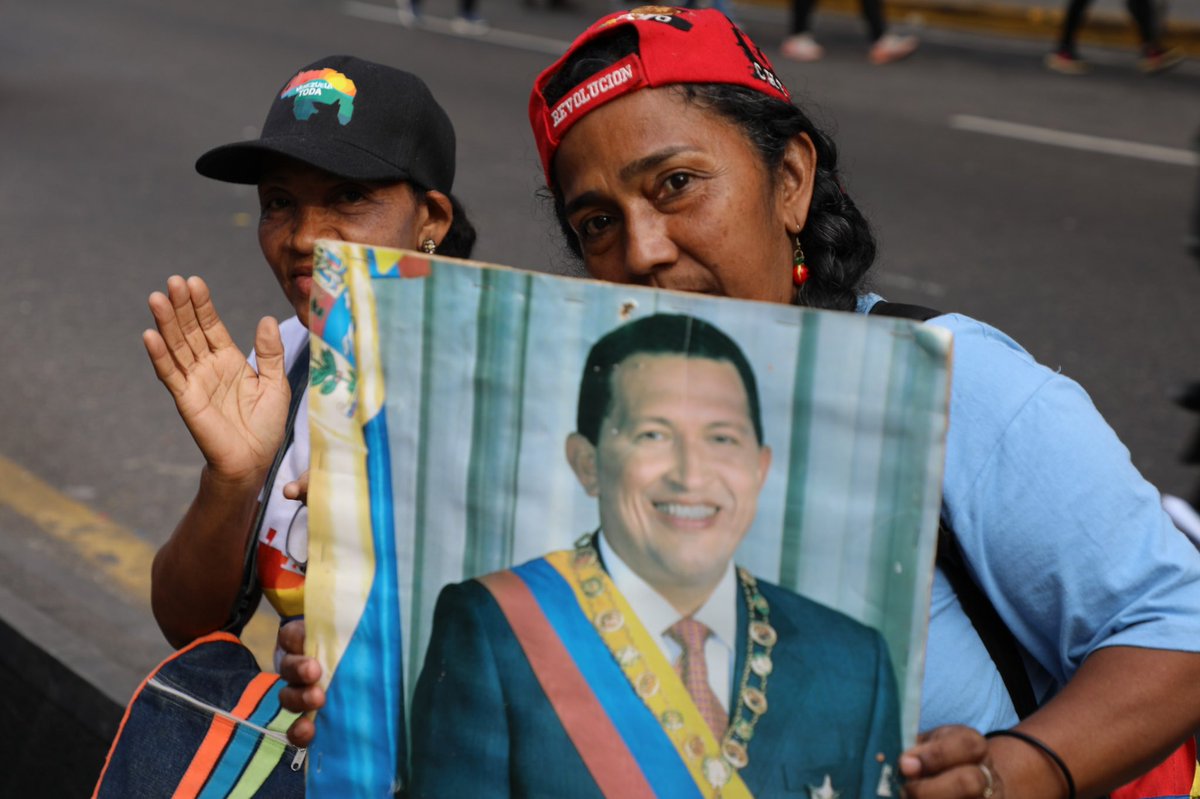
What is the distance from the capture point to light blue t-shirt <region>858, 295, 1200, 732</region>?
4.37 feet

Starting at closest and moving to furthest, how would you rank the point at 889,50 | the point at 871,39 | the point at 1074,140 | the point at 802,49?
the point at 1074,140, the point at 889,50, the point at 802,49, the point at 871,39

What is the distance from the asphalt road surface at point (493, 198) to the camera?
516cm

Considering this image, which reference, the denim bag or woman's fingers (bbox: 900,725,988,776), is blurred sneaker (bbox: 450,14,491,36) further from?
woman's fingers (bbox: 900,725,988,776)

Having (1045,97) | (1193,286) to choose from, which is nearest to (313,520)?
(1193,286)

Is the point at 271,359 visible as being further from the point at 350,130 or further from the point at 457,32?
the point at 457,32

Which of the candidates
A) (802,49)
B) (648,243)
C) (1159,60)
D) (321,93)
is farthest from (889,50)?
(648,243)

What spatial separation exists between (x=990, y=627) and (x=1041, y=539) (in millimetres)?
135

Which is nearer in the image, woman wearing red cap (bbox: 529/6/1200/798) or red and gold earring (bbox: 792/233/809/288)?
woman wearing red cap (bbox: 529/6/1200/798)

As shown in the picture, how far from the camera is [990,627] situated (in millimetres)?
1444

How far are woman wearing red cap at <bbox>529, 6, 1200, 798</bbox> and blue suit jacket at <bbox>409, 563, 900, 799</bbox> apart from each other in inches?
2.5

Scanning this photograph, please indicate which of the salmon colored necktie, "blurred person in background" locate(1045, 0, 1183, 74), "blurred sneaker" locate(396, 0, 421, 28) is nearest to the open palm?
the salmon colored necktie

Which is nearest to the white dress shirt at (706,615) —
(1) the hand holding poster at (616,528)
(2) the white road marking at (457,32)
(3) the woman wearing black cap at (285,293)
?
(1) the hand holding poster at (616,528)

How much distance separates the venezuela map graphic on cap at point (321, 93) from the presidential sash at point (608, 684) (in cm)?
102

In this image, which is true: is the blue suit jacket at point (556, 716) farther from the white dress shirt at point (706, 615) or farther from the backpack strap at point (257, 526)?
the backpack strap at point (257, 526)
